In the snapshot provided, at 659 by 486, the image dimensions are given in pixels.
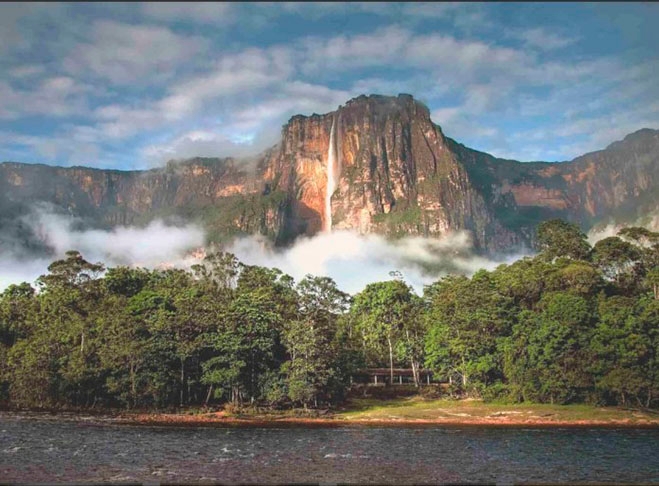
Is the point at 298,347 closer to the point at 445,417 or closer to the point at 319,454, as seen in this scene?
the point at 445,417

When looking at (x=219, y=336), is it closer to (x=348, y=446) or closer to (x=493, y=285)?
(x=348, y=446)

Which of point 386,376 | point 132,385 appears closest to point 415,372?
point 386,376

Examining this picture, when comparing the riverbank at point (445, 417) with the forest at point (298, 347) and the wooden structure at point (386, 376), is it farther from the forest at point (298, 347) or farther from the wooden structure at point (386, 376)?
the wooden structure at point (386, 376)

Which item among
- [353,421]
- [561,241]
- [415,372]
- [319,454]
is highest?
[561,241]

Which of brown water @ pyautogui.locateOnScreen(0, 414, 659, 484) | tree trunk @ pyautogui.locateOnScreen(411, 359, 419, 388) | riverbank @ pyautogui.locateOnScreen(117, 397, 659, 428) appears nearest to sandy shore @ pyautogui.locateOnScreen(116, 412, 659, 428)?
riverbank @ pyautogui.locateOnScreen(117, 397, 659, 428)

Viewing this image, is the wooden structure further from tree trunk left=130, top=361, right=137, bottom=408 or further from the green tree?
tree trunk left=130, top=361, right=137, bottom=408

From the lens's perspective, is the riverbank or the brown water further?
the riverbank

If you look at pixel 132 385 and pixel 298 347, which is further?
pixel 298 347
